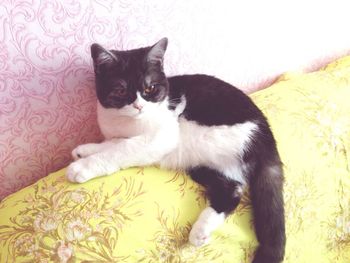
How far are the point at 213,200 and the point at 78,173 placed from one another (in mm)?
352

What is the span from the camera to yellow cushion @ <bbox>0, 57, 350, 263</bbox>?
2.45ft

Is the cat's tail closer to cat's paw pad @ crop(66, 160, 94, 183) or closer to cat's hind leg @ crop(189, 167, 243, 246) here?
cat's hind leg @ crop(189, 167, 243, 246)

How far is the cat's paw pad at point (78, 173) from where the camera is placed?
2.69 ft

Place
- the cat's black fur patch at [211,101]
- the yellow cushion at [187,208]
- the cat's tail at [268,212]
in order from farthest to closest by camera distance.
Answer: the cat's black fur patch at [211,101] → the cat's tail at [268,212] → the yellow cushion at [187,208]

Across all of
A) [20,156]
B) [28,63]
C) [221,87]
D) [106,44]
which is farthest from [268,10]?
[20,156]

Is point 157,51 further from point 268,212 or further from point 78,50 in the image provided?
point 268,212

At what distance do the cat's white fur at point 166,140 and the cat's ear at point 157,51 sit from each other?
117 mm

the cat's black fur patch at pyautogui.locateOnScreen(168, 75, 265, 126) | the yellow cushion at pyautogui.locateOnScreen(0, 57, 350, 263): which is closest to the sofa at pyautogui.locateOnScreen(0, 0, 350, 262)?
the yellow cushion at pyautogui.locateOnScreen(0, 57, 350, 263)

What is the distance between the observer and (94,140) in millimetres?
1076

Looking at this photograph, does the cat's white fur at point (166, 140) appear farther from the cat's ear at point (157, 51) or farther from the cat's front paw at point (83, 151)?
the cat's ear at point (157, 51)

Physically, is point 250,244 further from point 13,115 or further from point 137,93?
point 13,115

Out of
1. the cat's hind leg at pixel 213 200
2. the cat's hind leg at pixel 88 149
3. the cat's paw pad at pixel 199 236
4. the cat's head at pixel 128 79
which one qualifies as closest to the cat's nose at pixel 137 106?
the cat's head at pixel 128 79

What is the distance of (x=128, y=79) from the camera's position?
0.90 m

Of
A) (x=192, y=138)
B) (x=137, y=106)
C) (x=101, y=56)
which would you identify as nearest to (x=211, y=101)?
(x=192, y=138)
